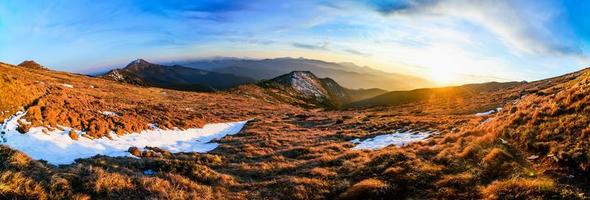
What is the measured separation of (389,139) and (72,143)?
63.0 feet

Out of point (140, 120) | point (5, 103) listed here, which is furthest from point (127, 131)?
point (5, 103)

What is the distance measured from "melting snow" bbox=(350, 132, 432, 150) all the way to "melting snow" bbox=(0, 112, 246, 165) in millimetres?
10853

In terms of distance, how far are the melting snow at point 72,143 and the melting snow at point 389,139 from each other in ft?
35.6

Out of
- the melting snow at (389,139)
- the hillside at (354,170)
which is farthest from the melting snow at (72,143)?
the melting snow at (389,139)

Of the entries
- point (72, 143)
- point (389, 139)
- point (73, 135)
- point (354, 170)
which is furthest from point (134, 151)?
point (389, 139)

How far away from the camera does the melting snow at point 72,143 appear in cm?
1588

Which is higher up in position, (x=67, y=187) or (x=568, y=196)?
(x=568, y=196)

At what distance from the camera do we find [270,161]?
19.6 metres

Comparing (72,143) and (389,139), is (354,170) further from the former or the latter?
(72,143)

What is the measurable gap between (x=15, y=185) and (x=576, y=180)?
14596 millimetres

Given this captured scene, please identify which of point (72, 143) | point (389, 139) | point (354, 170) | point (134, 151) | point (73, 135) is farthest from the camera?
point (389, 139)

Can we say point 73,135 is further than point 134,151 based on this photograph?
No

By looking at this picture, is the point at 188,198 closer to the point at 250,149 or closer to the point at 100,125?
the point at 250,149

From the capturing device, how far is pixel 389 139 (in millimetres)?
24859
